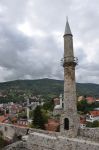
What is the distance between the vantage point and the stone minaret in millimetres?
16419

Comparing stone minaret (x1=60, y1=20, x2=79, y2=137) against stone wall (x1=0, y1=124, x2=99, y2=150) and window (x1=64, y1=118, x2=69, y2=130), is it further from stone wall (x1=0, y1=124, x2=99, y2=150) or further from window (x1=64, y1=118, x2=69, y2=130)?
stone wall (x1=0, y1=124, x2=99, y2=150)

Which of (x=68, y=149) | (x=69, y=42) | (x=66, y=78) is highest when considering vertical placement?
(x=69, y=42)

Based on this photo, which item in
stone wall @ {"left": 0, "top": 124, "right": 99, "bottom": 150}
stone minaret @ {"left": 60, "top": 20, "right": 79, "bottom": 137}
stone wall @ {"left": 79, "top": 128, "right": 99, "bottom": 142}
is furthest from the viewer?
stone minaret @ {"left": 60, "top": 20, "right": 79, "bottom": 137}

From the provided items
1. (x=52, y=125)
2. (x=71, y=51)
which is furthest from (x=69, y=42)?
(x=52, y=125)

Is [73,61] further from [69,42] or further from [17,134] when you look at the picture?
[17,134]

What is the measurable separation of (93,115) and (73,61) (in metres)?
36.1

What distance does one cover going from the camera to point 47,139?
1558 centimetres

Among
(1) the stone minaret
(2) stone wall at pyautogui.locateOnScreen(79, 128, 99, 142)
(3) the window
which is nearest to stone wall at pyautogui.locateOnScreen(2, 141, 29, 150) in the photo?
(1) the stone minaret

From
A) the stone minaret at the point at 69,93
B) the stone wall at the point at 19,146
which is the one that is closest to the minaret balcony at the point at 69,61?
the stone minaret at the point at 69,93

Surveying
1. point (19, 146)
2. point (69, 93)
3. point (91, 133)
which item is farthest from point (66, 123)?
point (19, 146)

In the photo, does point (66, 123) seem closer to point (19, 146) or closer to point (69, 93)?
point (69, 93)

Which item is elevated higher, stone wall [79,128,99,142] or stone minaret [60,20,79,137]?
stone minaret [60,20,79,137]

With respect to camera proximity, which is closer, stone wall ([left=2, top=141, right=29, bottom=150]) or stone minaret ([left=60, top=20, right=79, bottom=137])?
stone minaret ([left=60, top=20, right=79, bottom=137])

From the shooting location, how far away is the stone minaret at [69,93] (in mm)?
16419
